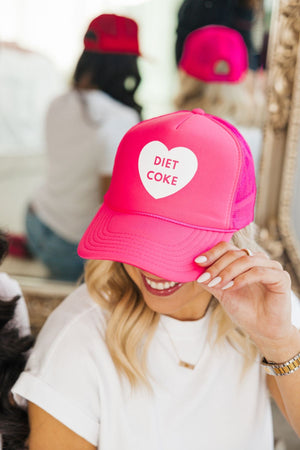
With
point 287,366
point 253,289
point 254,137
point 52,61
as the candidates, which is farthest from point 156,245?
point 52,61

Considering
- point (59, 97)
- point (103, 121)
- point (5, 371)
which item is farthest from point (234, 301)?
point (59, 97)

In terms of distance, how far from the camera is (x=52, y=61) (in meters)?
1.41

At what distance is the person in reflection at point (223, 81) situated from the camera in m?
1.30

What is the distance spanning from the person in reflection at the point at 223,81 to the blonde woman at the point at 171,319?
63 cm

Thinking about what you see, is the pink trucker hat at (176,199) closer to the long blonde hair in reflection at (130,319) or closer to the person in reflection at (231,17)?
the long blonde hair in reflection at (130,319)

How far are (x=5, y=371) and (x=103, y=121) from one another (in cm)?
84

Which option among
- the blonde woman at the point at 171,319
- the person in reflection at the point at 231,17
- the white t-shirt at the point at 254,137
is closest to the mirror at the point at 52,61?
the person in reflection at the point at 231,17

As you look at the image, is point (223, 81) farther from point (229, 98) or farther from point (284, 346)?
point (284, 346)

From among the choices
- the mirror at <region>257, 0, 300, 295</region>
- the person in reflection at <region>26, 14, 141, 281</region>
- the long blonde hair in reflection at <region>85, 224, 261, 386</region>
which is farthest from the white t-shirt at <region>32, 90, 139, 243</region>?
the long blonde hair in reflection at <region>85, 224, 261, 386</region>

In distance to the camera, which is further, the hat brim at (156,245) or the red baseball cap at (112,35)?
the red baseball cap at (112,35)

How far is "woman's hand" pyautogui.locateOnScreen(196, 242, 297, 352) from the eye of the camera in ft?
2.26

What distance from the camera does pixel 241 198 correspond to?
2.34ft

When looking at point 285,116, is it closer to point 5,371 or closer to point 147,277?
point 147,277

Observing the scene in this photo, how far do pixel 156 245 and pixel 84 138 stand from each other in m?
0.85
